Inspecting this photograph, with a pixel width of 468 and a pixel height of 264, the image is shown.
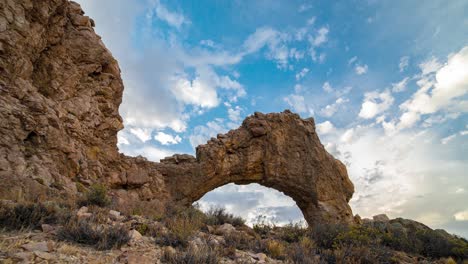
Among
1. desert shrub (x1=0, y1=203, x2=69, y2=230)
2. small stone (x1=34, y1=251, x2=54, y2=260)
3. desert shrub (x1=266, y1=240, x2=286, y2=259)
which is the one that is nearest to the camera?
small stone (x1=34, y1=251, x2=54, y2=260)

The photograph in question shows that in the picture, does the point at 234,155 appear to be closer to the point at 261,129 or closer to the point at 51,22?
the point at 261,129

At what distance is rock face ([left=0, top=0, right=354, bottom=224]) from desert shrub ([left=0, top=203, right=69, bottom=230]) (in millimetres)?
1623

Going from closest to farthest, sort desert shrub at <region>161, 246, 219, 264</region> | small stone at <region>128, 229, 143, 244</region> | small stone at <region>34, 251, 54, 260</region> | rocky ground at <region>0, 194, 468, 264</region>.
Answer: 1. small stone at <region>34, 251, 54, 260</region>
2. rocky ground at <region>0, 194, 468, 264</region>
3. desert shrub at <region>161, 246, 219, 264</region>
4. small stone at <region>128, 229, 143, 244</region>

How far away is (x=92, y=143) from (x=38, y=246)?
→ 37.1ft

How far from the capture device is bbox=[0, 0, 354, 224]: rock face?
32.6 feet

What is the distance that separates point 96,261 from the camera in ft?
12.9

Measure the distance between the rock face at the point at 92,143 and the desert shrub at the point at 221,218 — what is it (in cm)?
265

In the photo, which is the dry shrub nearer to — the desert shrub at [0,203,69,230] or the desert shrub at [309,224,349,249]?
the desert shrub at [0,203,69,230]

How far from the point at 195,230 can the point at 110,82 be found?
464 inches

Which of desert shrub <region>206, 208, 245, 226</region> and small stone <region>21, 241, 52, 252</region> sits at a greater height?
desert shrub <region>206, 208, 245, 226</region>

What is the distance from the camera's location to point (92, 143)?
14375 mm

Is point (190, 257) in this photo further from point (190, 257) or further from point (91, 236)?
point (91, 236)

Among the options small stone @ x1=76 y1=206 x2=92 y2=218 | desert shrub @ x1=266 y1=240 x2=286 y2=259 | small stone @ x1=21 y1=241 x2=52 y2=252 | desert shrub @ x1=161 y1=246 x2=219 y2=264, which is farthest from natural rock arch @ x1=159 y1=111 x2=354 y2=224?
small stone @ x1=21 y1=241 x2=52 y2=252

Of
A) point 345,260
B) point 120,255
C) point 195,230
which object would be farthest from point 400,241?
point 120,255
